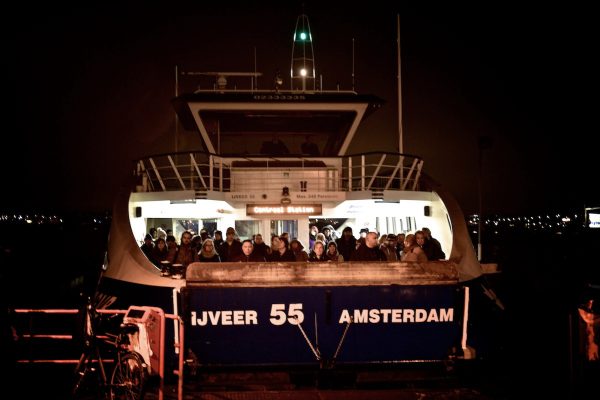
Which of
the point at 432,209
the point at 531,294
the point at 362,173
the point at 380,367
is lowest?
the point at 531,294

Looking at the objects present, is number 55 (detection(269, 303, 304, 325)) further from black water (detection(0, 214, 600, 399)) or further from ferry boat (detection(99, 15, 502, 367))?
black water (detection(0, 214, 600, 399))

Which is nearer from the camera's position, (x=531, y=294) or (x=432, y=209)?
(x=432, y=209)

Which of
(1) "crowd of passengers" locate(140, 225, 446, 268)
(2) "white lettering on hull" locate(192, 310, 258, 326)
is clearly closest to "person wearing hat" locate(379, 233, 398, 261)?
(1) "crowd of passengers" locate(140, 225, 446, 268)

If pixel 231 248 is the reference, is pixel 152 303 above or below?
below

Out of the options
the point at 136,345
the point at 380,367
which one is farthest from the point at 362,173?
the point at 136,345

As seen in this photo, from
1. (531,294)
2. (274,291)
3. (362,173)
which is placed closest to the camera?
(274,291)

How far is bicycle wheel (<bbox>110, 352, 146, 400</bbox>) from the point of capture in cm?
604

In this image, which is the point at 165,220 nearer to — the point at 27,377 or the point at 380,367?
the point at 27,377

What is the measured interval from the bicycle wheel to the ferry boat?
26.1 inches

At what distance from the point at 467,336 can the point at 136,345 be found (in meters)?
4.03

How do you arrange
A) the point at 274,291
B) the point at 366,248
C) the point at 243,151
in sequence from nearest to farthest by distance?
the point at 274,291 < the point at 366,248 < the point at 243,151

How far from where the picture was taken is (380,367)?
677 centimetres

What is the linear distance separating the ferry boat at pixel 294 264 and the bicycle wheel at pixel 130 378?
0.66 meters

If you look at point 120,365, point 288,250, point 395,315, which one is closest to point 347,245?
point 288,250
